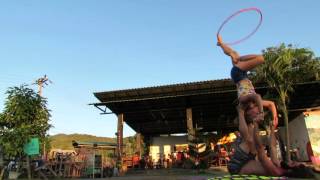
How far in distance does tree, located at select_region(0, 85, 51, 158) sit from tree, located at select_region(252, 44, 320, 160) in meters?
13.5

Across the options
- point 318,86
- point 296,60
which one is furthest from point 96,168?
point 318,86

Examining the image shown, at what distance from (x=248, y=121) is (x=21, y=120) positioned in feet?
59.6

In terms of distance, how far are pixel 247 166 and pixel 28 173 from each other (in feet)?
59.6

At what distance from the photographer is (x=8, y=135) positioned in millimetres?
22172

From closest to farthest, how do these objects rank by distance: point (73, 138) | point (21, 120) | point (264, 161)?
point (264, 161) → point (21, 120) → point (73, 138)

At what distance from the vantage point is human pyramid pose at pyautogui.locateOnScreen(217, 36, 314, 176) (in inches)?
276

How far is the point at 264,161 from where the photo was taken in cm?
650

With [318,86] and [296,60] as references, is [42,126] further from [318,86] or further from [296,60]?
[318,86]

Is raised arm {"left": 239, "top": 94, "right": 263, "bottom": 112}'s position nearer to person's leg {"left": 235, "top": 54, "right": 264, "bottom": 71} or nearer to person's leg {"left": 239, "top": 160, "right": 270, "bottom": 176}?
person's leg {"left": 235, "top": 54, "right": 264, "bottom": 71}

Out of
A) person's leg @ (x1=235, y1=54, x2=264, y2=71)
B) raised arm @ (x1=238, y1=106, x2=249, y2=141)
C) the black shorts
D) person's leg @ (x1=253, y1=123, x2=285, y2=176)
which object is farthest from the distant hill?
person's leg @ (x1=253, y1=123, x2=285, y2=176)

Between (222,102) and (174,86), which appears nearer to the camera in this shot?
(174,86)

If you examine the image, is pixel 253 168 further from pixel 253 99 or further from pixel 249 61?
pixel 249 61

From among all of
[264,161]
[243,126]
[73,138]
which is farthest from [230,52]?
[73,138]

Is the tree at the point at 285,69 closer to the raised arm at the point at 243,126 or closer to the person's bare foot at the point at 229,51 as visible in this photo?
the person's bare foot at the point at 229,51
